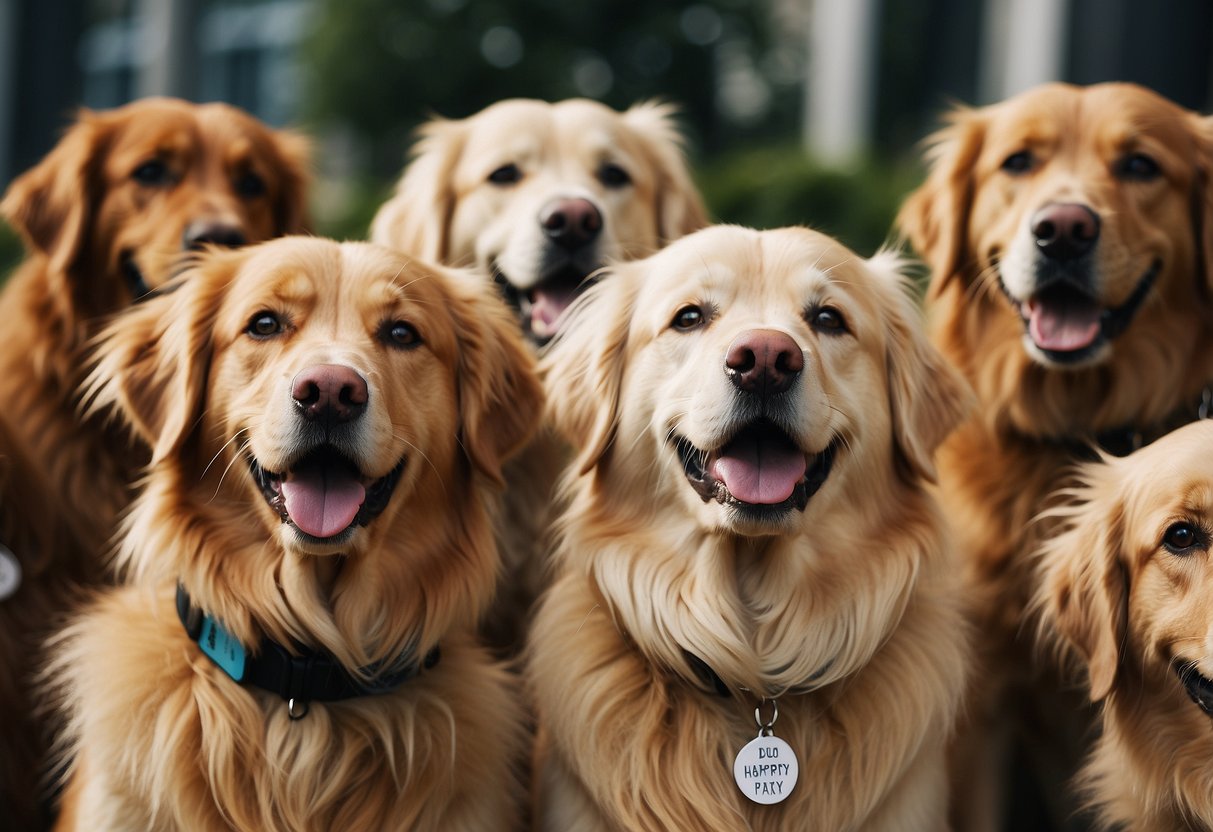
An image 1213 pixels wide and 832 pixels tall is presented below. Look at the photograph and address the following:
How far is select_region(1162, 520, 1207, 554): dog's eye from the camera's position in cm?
336

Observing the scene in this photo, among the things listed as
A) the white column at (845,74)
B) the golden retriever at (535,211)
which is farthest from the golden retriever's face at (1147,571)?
the white column at (845,74)

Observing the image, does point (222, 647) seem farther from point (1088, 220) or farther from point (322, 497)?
point (1088, 220)

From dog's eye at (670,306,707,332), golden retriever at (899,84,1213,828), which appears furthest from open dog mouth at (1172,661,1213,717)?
dog's eye at (670,306,707,332)

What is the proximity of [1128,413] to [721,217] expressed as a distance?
4.87 metres

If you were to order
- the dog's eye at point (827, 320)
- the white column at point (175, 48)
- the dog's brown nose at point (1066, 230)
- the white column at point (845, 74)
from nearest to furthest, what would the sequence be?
the dog's eye at point (827, 320) < the dog's brown nose at point (1066, 230) < the white column at point (845, 74) < the white column at point (175, 48)

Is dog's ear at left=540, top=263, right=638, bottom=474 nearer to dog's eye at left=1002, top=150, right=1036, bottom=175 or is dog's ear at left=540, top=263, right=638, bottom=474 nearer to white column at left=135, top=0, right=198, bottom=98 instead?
dog's eye at left=1002, top=150, right=1036, bottom=175

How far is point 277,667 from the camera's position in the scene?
3.34 metres

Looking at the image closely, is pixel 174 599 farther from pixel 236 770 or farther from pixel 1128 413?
pixel 1128 413

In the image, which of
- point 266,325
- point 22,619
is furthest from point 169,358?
point 22,619

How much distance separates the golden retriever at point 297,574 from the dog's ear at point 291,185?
153 centimetres

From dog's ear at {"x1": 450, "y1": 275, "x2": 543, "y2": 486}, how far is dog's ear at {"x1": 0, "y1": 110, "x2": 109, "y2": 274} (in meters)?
1.61

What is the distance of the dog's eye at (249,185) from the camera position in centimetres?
490

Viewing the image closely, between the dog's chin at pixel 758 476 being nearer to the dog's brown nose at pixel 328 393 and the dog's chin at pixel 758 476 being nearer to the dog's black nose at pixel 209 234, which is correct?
the dog's brown nose at pixel 328 393

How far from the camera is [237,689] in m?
3.32
